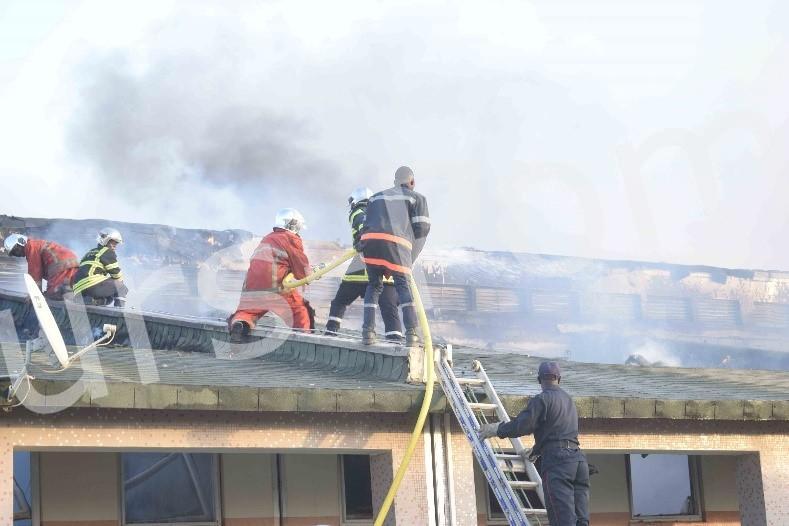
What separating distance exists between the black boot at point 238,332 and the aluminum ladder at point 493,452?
3.02m

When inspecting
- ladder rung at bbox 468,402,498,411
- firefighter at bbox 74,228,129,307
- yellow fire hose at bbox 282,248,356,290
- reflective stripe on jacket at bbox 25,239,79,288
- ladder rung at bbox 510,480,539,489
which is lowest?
→ ladder rung at bbox 510,480,539,489

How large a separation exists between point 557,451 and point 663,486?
12.9 ft

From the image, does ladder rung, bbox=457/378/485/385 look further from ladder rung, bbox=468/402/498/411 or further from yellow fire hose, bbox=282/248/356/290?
yellow fire hose, bbox=282/248/356/290

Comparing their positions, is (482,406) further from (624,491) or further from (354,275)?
(354,275)

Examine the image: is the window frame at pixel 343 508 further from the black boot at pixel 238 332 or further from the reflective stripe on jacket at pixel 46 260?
the reflective stripe on jacket at pixel 46 260

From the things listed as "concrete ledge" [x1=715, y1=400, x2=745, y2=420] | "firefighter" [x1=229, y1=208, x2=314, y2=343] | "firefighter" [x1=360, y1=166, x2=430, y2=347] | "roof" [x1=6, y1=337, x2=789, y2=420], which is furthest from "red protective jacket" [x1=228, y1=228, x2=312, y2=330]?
"concrete ledge" [x1=715, y1=400, x2=745, y2=420]

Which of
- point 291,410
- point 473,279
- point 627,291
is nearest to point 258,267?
point 291,410

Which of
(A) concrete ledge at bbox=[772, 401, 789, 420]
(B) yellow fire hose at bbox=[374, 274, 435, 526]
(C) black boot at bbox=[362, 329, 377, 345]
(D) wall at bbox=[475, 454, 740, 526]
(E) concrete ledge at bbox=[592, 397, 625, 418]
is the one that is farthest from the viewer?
(D) wall at bbox=[475, 454, 740, 526]

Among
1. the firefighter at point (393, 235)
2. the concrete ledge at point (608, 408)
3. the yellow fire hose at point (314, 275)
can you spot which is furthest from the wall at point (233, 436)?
the yellow fire hose at point (314, 275)

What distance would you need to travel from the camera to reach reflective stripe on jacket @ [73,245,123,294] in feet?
48.4

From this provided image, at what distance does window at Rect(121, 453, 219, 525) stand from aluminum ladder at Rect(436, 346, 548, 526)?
1942 mm

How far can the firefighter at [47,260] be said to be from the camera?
15.5 m

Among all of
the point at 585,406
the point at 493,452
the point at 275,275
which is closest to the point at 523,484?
the point at 493,452

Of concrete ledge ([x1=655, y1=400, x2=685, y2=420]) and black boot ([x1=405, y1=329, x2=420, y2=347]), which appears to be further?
black boot ([x1=405, y1=329, x2=420, y2=347])
